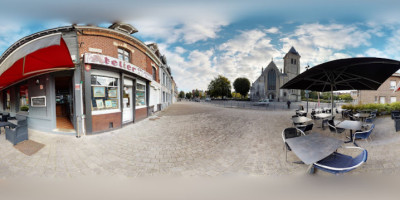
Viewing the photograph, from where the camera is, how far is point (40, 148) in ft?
15.1

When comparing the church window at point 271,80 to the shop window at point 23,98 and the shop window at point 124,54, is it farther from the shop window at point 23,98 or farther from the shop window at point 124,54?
the shop window at point 23,98

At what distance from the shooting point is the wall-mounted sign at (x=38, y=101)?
6.81m

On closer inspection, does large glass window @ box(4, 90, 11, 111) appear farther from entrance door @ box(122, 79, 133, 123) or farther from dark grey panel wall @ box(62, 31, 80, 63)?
entrance door @ box(122, 79, 133, 123)

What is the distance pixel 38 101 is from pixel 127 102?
416 cm

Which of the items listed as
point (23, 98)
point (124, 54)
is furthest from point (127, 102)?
point (23, 98)

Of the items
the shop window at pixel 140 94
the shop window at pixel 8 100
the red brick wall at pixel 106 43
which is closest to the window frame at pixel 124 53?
the red brick wall at pixel 106 43

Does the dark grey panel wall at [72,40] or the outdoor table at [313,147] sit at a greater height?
the dark grey panel wall at [72,40]

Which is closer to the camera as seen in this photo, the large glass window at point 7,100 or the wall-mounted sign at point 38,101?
the wall-mounted sign at point 38,101

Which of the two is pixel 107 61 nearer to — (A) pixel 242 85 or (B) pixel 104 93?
(B) pixel 104 93

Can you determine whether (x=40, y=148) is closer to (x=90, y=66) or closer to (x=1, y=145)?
(x=1, y=145)

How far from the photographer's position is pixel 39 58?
4.80 meters

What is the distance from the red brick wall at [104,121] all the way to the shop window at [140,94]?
92.9 inches

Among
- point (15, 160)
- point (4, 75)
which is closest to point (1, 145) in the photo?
point (15, 160)

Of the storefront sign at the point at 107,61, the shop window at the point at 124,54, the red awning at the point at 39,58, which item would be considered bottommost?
the red awning at the point at 39,58
